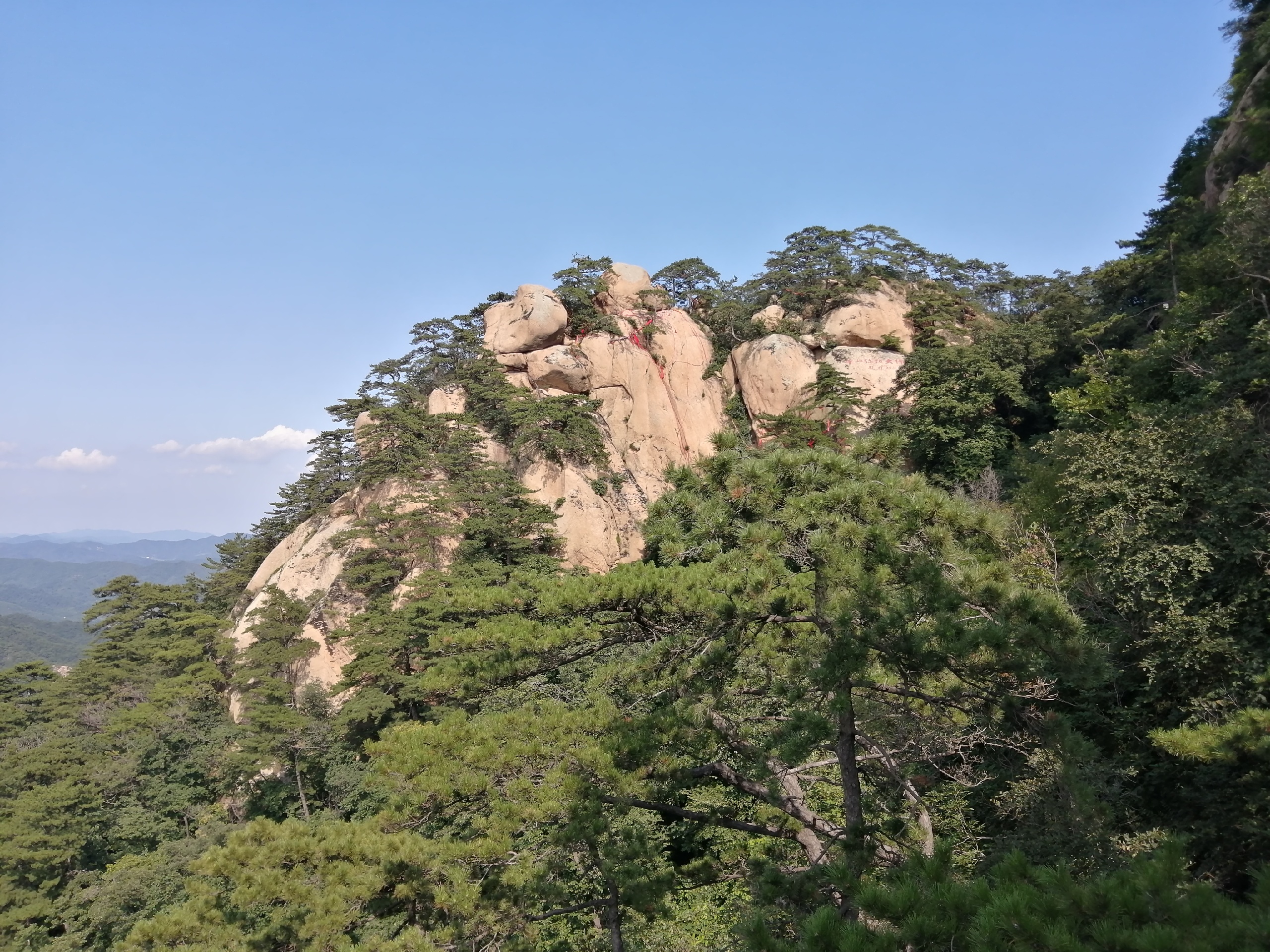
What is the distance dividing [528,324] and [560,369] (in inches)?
78.7

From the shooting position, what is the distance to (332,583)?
59.2 ft

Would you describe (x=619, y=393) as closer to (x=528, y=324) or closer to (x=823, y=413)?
(x=528, y=324)

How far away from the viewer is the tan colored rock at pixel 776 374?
22391 millimetres

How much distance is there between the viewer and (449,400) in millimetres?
20844

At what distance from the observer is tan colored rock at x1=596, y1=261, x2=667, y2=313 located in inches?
971

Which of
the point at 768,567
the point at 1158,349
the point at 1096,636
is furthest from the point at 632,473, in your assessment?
the point at 768,567

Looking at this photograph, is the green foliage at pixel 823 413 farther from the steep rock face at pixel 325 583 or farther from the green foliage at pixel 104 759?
the green foliage at pixel 104 759

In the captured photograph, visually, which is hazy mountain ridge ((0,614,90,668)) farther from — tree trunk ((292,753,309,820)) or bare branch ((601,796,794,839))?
bare branch ((601,796,794,839))

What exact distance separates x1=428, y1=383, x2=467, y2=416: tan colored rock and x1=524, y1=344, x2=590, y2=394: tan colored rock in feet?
7.80

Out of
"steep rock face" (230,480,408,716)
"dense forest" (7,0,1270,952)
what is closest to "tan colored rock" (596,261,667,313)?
"steep rock face" (230,480,408,716)

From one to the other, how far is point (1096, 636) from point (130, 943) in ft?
33.1

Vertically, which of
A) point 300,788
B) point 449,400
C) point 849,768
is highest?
point 449,400

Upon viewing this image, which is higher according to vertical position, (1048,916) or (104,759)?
(1048,916)

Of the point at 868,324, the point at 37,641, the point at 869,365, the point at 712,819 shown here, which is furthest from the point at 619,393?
the point at 37,641
